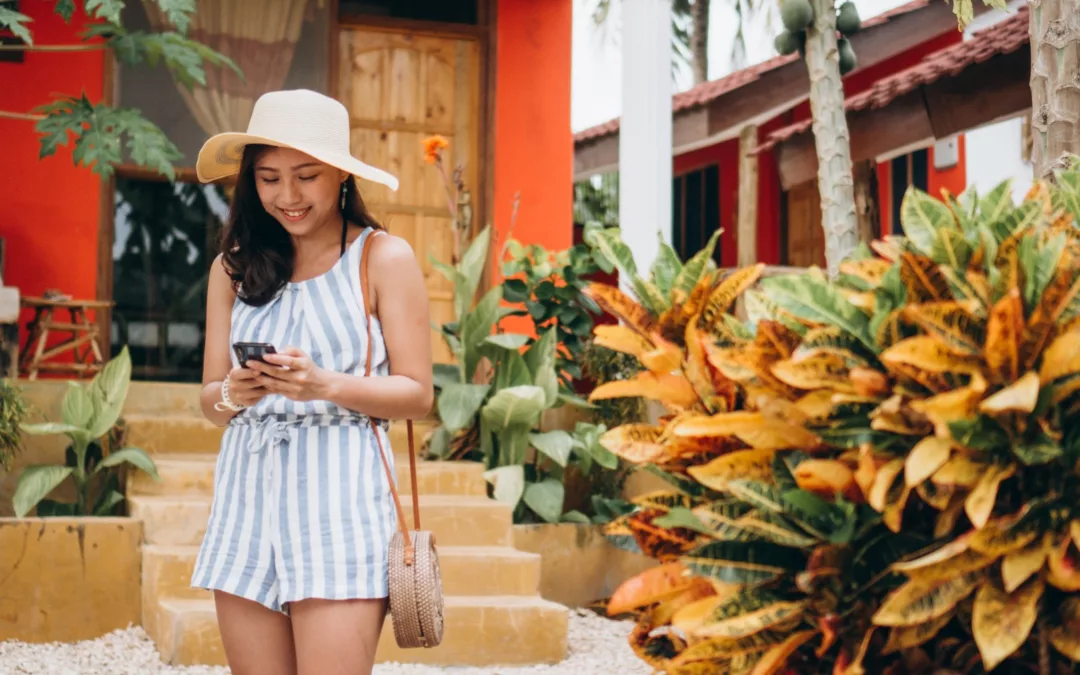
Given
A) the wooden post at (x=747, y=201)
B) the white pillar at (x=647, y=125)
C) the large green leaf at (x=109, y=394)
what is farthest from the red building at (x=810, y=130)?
A: the large green leaf at (x=109, y=394)

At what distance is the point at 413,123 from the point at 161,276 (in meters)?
2.16

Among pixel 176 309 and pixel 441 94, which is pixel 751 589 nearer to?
pixel 441 94

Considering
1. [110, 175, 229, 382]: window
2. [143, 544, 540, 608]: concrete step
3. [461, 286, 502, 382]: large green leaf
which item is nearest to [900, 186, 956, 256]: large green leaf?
[143, 544, 540, 608]: concrete step

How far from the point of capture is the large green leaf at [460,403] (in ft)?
19.3

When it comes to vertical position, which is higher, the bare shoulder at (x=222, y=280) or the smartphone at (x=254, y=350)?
the bare shoulder at (x=222, y=280)

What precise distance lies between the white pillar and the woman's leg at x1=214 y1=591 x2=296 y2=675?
16.0 ft

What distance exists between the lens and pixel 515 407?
19.1 ft

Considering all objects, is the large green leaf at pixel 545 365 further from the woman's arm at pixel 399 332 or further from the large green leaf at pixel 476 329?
the woman's arm at pixel 399 332

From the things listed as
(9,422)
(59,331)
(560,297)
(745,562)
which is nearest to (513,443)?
(560,297)

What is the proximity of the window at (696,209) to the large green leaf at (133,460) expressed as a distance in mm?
9289

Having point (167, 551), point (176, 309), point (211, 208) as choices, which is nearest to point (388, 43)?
point (211, 208)

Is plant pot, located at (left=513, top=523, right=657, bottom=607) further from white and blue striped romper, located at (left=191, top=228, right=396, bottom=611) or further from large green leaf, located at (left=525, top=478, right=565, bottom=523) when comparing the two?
white and blue striped romper, located at (left=191, top=228, right=396, bottom=611)

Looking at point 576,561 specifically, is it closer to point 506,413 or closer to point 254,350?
point 506,413

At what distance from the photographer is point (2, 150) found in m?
7.57
